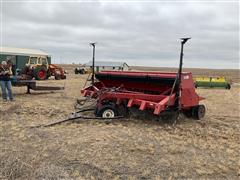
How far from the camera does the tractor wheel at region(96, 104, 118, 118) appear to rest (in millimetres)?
8156

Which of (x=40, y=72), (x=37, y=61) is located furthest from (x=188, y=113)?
(x=37, y=61)

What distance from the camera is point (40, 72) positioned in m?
24.6

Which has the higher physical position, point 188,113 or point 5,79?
point 5,79

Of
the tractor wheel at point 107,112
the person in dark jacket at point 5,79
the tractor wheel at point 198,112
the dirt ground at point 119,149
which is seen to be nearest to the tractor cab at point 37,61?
the person in dark jacket at point 5,79

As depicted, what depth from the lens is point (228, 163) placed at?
5.29 meters

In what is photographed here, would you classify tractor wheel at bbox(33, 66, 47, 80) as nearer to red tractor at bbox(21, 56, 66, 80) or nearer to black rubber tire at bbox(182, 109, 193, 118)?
red tractor at bbox(21, 56, 66, 80)

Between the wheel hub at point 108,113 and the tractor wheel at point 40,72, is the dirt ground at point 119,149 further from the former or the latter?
the tractor wheel at point 40,72

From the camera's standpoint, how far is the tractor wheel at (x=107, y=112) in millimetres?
8156

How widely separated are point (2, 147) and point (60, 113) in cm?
336

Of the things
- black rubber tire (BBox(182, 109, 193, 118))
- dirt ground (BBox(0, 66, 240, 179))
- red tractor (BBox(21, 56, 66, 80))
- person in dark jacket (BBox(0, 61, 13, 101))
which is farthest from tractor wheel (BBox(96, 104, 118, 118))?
red tractor (BBox(21, 56, 66, 80))

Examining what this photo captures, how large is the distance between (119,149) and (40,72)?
65.5 feet

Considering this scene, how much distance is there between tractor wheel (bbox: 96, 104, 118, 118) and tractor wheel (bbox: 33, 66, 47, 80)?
17092 millimetres

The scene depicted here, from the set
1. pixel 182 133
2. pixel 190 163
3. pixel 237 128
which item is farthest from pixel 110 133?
pixel 237 128

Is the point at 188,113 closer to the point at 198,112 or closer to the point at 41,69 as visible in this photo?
the point at 198,112
